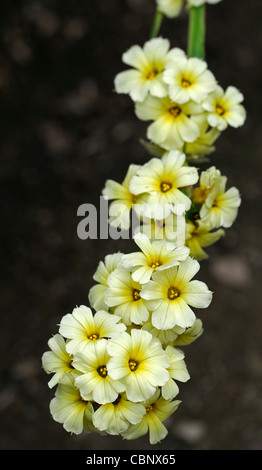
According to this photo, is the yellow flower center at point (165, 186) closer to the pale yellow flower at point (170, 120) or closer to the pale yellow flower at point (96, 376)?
the pale yellow flower at point (170, 120)

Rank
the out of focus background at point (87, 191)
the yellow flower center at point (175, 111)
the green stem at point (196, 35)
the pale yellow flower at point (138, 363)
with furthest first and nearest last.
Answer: the out of focus background at point (87, 191)
the green stem at point (196, 35)
the yellow flower center at point (175, 111)
the pale yellow flower at point (138, 363)

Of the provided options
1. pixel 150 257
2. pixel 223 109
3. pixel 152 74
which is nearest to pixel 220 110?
pixel 223 109

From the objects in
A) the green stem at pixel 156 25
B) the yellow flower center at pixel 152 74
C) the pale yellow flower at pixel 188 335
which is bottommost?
the pale yellow flower at pixel 188 335

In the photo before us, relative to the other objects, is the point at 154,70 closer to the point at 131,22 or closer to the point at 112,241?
the point at 112,241

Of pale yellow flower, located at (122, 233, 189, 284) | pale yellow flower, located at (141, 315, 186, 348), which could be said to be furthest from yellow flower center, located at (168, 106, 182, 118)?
pale yellow flower, located at (141, 315, 186, 348)

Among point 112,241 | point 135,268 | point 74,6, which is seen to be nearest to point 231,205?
point 135,268

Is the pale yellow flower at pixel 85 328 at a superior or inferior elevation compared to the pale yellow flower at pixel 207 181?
inferior

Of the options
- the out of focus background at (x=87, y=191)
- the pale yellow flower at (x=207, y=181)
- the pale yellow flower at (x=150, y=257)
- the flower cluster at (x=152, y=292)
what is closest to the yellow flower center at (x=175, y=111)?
the flower cluster at (x=152, y=292)

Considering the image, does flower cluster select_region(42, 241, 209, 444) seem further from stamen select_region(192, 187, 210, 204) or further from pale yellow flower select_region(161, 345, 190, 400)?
stamen select_region(192, 187, 210, 204)
